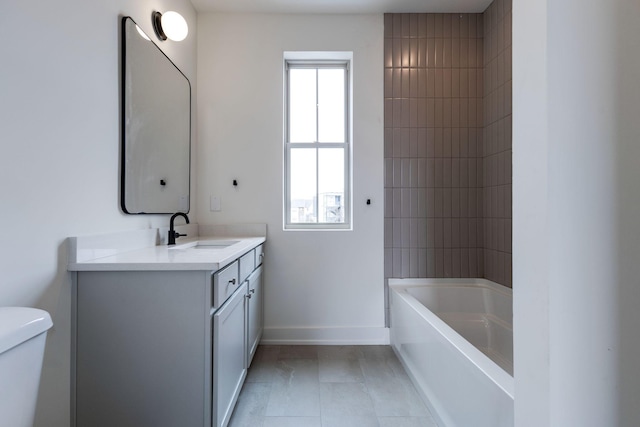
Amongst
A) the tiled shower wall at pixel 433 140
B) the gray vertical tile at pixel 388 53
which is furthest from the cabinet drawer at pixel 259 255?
the gray vertical tile at pixel 388 53

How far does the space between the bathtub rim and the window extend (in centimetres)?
68

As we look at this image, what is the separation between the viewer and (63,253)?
1.10m

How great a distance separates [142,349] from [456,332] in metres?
1.50

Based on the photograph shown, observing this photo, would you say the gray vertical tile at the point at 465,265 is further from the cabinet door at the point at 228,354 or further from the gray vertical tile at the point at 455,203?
the cabinet door at the point at 228,354

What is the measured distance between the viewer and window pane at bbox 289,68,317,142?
254 centimetres

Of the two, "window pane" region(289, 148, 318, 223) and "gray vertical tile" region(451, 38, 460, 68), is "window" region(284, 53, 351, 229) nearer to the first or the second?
"window pane" region(289, 148, 318, 223)

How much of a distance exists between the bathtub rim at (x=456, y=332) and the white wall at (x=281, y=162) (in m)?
0.24

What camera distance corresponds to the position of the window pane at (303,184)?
2.53 metres

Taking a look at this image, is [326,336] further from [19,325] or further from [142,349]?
[19,325]

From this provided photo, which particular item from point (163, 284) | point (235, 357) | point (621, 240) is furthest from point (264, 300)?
point (621, 240)

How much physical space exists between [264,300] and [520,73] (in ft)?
7.03

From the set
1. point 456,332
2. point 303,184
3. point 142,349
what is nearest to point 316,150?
point 303,184

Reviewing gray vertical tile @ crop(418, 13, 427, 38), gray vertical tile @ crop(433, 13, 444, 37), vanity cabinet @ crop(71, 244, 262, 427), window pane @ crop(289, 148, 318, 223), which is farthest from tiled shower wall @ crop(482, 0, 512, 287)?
vanity cabinet @ crop(71, 244, 262, 427)

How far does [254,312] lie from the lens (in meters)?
1.99
